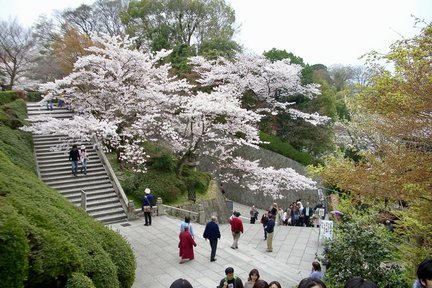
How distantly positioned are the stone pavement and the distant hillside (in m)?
2.49

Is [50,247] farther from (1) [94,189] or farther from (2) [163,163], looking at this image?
(2) [163,163]

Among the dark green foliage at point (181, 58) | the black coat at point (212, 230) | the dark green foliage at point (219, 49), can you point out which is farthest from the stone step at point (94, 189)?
the dark green foliage at point (219, 49)

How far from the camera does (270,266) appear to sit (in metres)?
12.0

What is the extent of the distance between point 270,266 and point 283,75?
18890mm

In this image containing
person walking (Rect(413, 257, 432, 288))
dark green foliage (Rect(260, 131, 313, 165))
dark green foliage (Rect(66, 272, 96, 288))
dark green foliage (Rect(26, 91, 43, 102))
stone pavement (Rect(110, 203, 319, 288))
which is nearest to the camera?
person walking (Rect(413, 257, 432, 288))

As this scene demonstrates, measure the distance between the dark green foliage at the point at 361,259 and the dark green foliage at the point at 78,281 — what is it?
19.8ft

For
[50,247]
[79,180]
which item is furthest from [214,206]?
[50,247]

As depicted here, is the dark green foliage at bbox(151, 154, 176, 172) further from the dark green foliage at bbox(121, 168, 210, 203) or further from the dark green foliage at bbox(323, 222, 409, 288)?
the dark green foliage at bbox(323, 222, 409, 288)

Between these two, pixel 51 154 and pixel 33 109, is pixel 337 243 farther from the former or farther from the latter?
pixel 33 109

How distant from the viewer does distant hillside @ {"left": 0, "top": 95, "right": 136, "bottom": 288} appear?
4883 millimetres

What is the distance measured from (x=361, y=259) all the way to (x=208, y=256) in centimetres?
533

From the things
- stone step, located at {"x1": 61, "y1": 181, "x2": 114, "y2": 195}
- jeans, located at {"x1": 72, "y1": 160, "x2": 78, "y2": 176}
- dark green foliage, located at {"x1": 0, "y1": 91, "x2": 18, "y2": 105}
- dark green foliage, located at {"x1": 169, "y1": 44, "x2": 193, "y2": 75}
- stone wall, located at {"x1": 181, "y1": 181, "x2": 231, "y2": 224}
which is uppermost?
dark green foliage, located at {"x1": 169, "y1": 44, "x2": 193, "y2": 75}

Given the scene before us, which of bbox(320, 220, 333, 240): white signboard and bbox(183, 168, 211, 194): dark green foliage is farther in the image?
bbox(183, 168, 211, 194): dark green foliage

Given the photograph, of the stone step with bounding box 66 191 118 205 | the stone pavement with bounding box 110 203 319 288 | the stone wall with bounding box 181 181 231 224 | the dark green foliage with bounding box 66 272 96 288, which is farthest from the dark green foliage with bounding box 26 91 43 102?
the dark green foliage with bounding box 66 272 96 288
